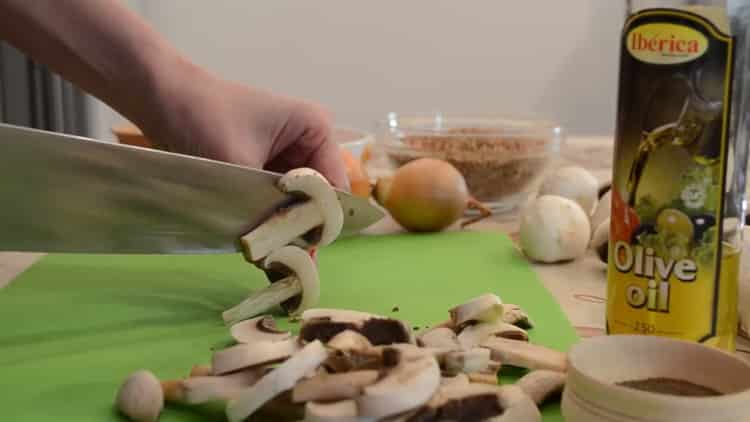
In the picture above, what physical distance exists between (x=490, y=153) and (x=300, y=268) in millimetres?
646

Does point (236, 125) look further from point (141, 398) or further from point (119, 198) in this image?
point (141, 398)

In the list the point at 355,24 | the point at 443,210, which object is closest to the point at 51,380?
A: the point at 443,210

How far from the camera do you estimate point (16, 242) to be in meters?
0.94

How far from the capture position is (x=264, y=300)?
955mm

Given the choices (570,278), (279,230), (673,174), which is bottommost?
(570,278)

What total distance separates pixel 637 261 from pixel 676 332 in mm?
67

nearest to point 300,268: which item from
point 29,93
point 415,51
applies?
point 29,93

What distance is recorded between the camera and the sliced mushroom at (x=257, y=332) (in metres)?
0.82

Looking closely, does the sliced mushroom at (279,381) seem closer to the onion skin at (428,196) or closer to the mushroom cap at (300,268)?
the mushroom cap at (300,268)

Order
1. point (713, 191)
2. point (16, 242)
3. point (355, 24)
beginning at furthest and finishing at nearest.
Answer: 1. point (355, 24)
2. point (16, 242)
3. point (713, 191)

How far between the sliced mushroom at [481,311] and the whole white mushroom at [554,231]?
35 cm

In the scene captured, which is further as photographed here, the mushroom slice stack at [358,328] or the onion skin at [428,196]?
the onion skin at [428,196]

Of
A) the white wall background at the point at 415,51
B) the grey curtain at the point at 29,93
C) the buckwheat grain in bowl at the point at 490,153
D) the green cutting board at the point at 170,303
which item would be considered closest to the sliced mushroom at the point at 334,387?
the green cutting board at the point at 170,303

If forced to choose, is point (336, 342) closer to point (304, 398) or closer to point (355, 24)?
point (304, 398)
